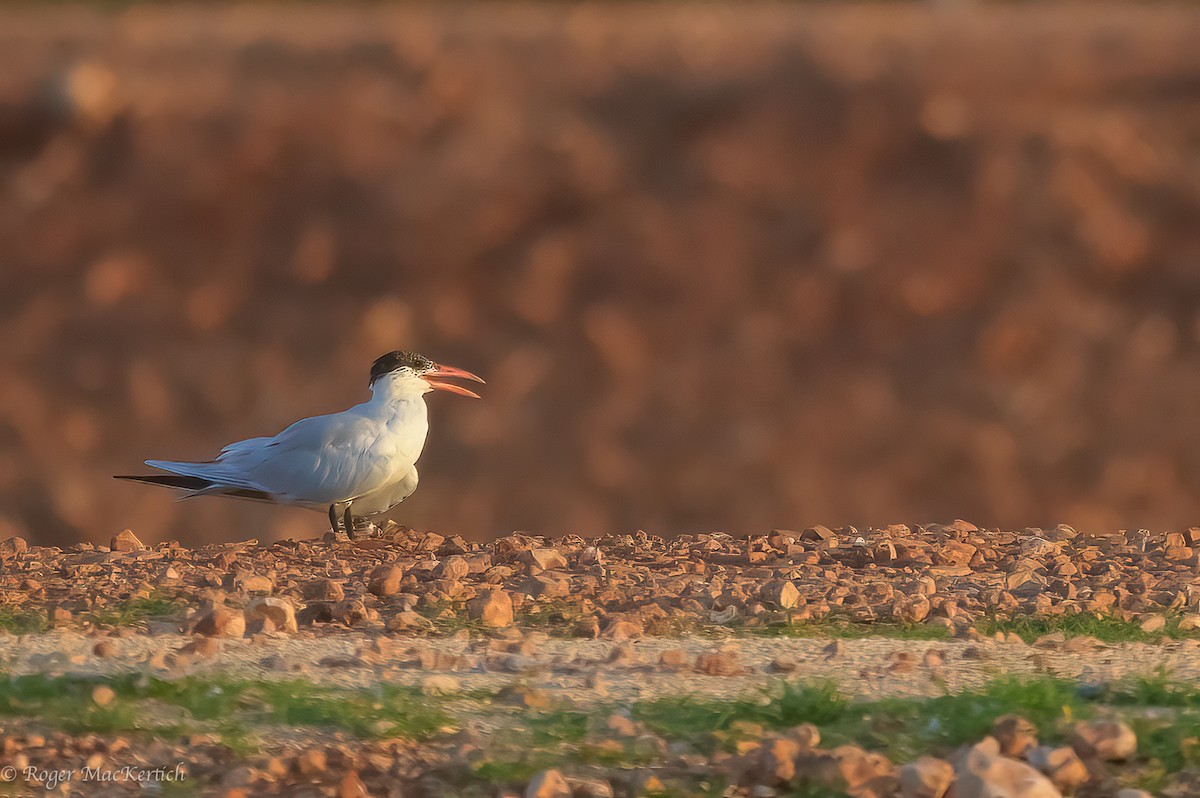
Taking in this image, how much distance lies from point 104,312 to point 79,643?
11.8m

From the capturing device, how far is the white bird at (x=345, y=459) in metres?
7.46

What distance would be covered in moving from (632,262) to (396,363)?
8625mm

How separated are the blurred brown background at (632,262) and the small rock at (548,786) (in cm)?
1038

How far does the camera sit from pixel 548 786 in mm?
3877

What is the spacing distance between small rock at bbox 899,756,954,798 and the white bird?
13.0ft

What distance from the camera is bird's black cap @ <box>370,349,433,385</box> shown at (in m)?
7.71

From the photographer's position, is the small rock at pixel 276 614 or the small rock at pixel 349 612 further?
the small rock at pixel 349 612

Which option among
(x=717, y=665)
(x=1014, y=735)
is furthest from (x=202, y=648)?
(x=1014, y=735)

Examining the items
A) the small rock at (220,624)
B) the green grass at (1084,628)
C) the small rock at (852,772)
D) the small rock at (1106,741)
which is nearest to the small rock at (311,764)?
the small rock at (852,772)

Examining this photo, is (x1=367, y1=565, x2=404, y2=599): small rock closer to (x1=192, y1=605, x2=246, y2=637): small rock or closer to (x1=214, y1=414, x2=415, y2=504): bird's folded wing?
(x1=192, y1=605, x2=246, y2=637): small rock

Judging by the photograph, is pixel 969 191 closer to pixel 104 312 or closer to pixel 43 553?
pixel 104 312

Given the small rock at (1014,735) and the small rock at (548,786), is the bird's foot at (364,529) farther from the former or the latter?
the small rock at (1014,735)

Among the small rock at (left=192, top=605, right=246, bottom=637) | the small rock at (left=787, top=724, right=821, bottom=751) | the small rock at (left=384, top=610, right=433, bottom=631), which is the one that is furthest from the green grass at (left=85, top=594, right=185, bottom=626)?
the small rock at (left=787, top=724, right=821, bottom=751)

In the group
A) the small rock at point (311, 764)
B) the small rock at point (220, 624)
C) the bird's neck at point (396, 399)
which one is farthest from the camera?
the bird's neck at point (396, 399)
